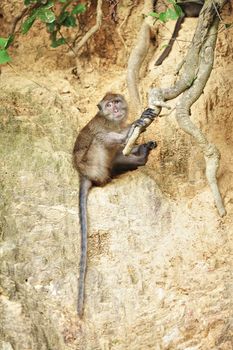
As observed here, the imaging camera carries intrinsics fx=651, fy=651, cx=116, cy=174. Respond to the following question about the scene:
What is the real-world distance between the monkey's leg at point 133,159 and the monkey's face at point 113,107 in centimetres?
32

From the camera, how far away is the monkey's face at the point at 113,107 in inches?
211

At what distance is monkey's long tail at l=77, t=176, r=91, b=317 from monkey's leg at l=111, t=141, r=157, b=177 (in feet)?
1.44

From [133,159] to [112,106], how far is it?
48cm

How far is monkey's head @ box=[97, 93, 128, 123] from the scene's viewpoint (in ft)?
17.6

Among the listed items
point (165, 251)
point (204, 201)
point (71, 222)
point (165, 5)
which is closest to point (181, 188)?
point (204, 201)

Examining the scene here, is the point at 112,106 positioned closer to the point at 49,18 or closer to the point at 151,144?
the point at 151,144

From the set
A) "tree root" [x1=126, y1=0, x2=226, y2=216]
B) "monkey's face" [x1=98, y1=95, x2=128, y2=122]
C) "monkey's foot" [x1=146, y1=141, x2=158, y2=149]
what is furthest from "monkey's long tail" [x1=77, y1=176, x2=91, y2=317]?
"tree root" [x1=126, y1=0, x2=226, y2=216]

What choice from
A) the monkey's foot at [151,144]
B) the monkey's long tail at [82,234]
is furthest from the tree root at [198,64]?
the monkey's long tail at [82,234]

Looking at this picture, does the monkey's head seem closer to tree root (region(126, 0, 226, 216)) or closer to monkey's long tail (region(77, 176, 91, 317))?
monkey's long tail (region(77, 176, 91, 317))

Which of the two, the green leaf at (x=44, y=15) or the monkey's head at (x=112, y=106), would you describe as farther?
the monkey's head at (x=112, y=106)

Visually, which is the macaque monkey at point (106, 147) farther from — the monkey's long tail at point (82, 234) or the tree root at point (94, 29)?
the tree root at point (94, 29)

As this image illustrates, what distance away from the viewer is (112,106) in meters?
5.35

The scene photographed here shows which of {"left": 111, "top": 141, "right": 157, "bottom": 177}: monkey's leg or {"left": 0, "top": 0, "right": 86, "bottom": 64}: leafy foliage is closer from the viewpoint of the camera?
{"left": 0, "top": 0, "right": 86, "bottom": 64}: leafy foliage

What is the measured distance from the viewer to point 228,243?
15.4 feet
